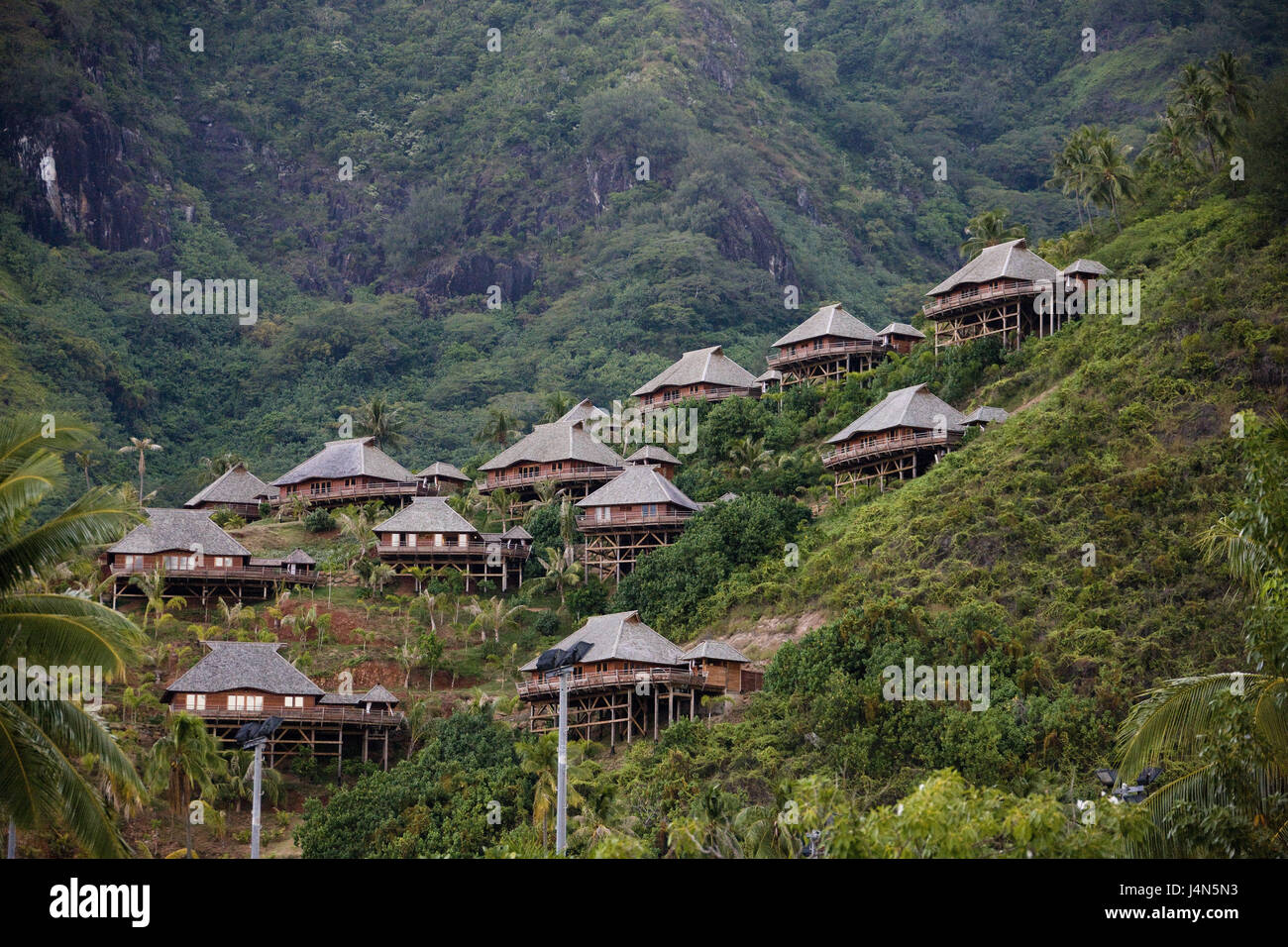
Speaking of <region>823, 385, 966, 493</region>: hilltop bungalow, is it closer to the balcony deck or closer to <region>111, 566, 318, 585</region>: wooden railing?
the balcony deck

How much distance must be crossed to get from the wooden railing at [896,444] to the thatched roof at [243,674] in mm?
27064

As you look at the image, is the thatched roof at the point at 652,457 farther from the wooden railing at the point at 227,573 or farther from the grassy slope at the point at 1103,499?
the wooden railing at the point at 227,573

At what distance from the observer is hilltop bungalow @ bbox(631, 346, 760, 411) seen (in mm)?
95688

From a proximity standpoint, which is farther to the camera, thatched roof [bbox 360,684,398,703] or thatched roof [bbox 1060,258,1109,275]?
thatched roof [bbox 1060,258,1109,275]

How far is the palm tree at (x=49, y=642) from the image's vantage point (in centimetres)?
2336

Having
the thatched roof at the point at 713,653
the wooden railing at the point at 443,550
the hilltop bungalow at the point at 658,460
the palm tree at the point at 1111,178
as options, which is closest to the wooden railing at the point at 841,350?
the hilltop bungalow at the point at 658,460

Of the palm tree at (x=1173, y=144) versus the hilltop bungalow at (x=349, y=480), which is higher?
the palm tree at (x=1173, y=144)

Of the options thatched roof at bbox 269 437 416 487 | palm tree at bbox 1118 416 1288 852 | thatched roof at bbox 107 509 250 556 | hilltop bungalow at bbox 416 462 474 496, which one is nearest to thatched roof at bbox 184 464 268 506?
thatched roof at bbox 269 437 416 487

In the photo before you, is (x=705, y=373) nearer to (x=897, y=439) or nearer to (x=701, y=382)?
(x=701, y=382)

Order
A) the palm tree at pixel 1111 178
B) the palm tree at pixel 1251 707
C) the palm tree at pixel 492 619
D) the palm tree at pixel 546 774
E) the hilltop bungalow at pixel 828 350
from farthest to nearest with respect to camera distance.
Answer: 1. the hilltop bungalow at pixel 828 350
2. the palm tree at pixel 1111 178
3. the palm tree at pixel 492 619
4. the palm tree at pixel 546 774
5. the palm tree at pixel 1251 707

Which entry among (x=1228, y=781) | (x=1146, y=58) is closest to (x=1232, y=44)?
(x=1146, y=58)

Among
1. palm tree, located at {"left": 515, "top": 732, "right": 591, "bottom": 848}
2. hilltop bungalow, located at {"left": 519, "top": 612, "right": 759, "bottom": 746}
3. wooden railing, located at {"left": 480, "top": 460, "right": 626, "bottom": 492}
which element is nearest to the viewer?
palm tree, located at {"left": 515, "top": 732, "right": 591, "bottom": 848}

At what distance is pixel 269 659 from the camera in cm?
6431

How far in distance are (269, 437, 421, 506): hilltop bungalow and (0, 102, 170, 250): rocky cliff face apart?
9389 cm
